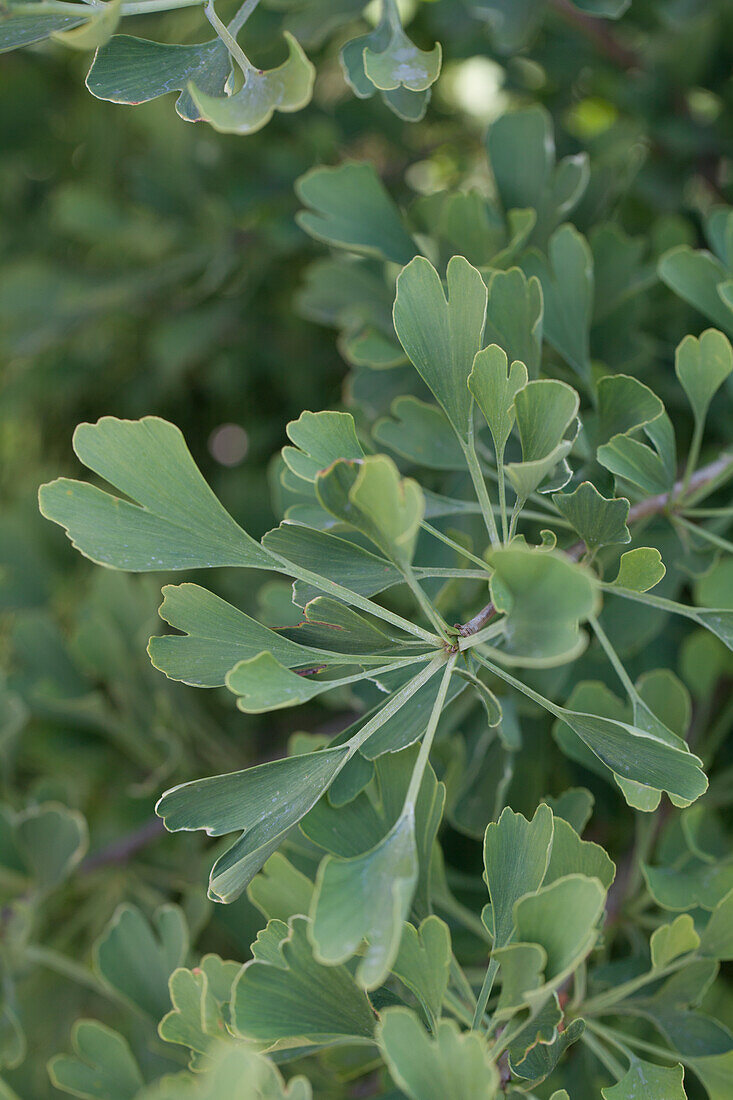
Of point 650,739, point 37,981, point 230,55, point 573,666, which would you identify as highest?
point 230,55

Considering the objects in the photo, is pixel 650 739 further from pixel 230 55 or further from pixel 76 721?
pixel 76 721

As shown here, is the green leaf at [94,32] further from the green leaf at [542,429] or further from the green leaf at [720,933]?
the green leaf at [720,933]

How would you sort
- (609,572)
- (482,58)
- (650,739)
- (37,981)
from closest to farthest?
(650,739) → (609,572) → (37,981) → (482,58)

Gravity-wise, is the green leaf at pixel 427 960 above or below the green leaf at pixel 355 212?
below

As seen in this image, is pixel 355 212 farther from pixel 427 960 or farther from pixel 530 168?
pixel 427 960

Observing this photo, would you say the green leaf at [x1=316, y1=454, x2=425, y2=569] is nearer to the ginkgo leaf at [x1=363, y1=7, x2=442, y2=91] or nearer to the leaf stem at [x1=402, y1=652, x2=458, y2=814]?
the leaf stem at [x1=402, y1=652, x2=458, y2=814]

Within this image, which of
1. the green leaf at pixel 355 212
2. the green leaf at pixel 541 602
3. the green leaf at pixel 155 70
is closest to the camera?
the green leaf at pixel 541 602

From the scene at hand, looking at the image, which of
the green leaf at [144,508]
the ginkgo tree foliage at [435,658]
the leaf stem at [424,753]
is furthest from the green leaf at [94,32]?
the leaf stem at [424,753]

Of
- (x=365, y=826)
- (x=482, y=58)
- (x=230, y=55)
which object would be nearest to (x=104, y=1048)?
(x=365, y=826)
